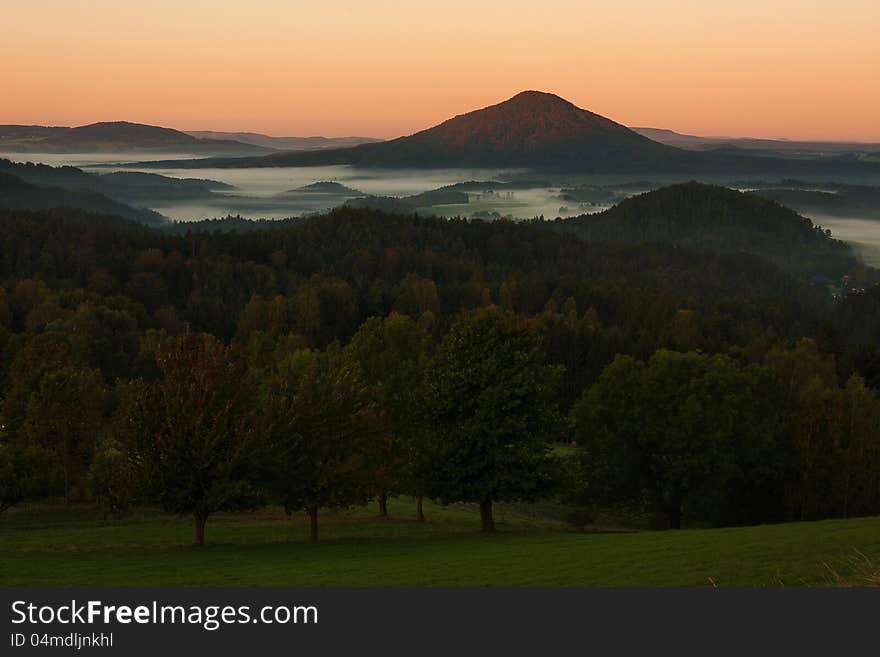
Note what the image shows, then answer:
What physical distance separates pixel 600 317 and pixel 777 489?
133 meters

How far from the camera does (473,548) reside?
105 feet

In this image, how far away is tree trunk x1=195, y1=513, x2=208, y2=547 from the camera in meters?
34.3

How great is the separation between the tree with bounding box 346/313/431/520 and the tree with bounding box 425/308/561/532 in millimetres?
1256

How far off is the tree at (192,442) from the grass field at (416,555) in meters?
2.06

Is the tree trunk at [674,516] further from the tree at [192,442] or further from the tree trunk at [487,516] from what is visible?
the tree at [192,442]

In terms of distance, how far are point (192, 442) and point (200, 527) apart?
3896 mm

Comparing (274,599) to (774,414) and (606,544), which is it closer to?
(606,544)

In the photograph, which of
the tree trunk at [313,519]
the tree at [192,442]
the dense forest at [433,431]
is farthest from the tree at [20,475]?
the tree trunk at [313,519]

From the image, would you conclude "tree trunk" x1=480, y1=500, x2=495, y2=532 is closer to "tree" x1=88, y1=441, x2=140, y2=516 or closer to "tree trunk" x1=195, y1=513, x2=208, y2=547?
"tree trunk" x1=195, y1=513, x2=208, y2=547

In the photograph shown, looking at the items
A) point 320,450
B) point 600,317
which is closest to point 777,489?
point 320,450

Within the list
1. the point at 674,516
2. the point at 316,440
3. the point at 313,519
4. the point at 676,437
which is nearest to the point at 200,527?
the point at 313,519

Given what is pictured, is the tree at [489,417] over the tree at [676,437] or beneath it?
over

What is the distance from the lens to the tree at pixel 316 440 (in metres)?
35.0

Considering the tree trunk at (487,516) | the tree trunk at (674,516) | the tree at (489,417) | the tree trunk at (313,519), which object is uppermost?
the tree at (489,417)
